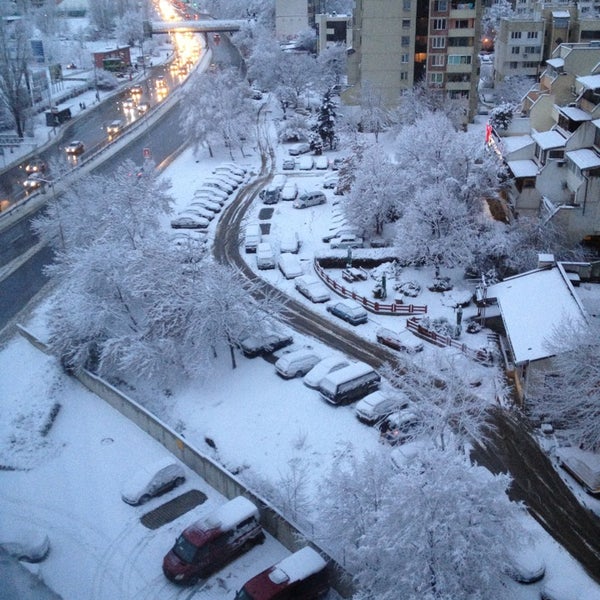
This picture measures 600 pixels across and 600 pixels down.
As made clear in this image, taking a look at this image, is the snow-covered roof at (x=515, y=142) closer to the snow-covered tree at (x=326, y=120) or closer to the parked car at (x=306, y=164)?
the parked car at (x=306, y=164)

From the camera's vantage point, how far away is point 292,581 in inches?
802

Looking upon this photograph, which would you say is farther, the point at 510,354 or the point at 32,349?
the point at 32,349

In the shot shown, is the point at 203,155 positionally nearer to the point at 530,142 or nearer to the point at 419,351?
→ the point at 530,142

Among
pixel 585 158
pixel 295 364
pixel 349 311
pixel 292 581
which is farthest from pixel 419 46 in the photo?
pixel 292 581

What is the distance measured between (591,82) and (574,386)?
71.3 ft

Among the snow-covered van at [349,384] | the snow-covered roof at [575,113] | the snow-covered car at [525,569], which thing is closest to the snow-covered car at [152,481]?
the snow-covered van at [349,384]

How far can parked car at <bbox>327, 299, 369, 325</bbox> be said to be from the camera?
36531 millimetres

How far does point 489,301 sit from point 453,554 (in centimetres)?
1968

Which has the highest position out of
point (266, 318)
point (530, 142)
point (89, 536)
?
point (530, 142)

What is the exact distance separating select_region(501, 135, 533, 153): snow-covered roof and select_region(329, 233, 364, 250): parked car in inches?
475

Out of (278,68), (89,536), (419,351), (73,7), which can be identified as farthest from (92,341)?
(73,7)

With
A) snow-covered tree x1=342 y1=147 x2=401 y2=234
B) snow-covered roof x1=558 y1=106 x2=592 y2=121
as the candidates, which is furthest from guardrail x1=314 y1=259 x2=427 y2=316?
snow-covered roof x1=558 y1=106 x2=592 y2=121

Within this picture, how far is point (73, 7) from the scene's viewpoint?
488ft

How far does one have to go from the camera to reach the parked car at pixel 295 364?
3224cm
